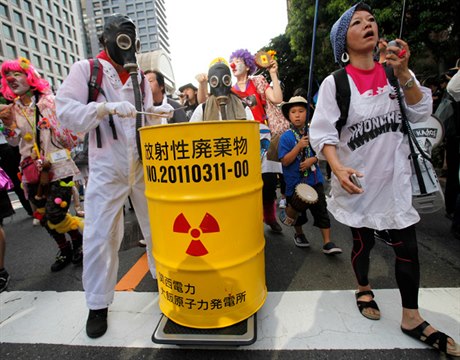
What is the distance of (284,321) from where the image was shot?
A: 1852 mm

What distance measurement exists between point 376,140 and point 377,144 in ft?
0.08

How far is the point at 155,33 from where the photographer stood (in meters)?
97.8

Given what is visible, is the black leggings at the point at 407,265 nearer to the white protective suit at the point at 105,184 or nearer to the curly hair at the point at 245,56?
the white protective suit at the point at 105,184

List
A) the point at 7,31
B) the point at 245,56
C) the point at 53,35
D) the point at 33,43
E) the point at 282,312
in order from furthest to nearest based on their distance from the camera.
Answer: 1. the point at 53,35
2. the point at 33,43
3. the point at 7,31
4. the point at 245,56
5. the point at 282,312

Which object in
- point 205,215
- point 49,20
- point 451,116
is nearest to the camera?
point 205,215

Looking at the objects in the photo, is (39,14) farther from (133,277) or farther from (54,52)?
(133,277)

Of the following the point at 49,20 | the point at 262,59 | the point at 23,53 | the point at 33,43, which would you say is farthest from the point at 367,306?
the point at 49,20

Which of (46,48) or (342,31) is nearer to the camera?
(342,31)

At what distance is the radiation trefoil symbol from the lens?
1.51 m

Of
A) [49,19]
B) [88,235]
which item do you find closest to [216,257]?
[88,235]

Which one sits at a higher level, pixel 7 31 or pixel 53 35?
pixel 53 35

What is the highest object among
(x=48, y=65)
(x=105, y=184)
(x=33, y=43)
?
(x=33, y=43)

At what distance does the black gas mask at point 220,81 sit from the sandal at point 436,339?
2.06 metres

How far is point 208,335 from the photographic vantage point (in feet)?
5.16
